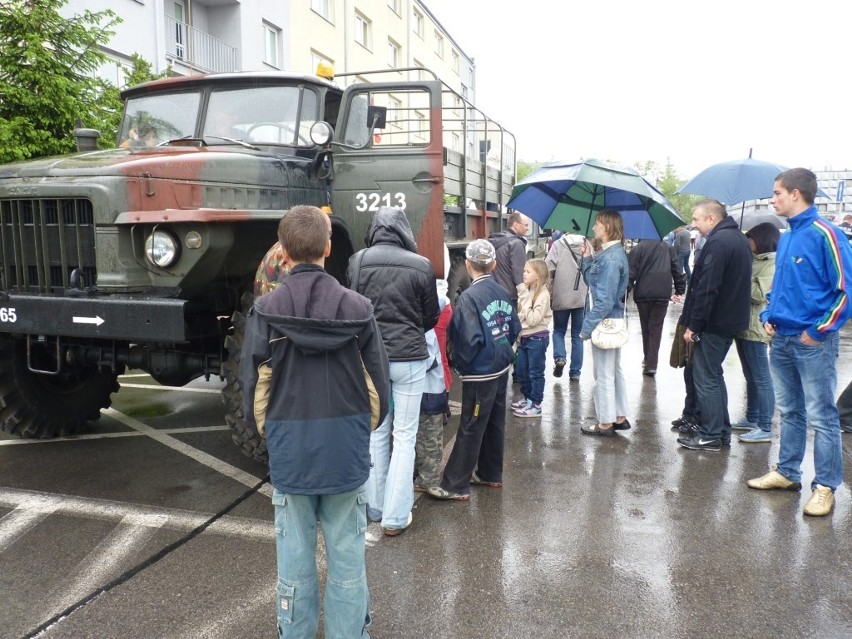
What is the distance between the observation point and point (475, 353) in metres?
3.88

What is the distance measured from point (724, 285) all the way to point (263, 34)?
15.8 m

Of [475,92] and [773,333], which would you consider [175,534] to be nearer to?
[773,333]

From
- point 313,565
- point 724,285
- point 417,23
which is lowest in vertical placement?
point 313,565

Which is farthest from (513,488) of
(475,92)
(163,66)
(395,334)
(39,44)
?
(475,92)

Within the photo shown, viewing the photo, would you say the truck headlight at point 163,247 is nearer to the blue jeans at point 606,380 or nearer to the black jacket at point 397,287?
the black jacket at point 397,287

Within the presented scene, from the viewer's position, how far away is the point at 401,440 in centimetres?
356

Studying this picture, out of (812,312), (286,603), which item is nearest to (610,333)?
(812,312)

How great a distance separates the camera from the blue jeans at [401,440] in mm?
3537

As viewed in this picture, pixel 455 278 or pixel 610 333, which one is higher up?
pixel 455 278

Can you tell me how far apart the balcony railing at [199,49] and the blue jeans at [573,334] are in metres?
10.7

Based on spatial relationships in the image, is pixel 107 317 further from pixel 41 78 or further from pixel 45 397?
pixel 41 78

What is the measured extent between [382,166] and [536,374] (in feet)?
7.12

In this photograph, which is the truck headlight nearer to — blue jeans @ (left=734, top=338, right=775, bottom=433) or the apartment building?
blue jeans @ (left=734, top=338, right=775, bottom=433)

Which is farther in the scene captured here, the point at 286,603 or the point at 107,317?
the point at 107,317
